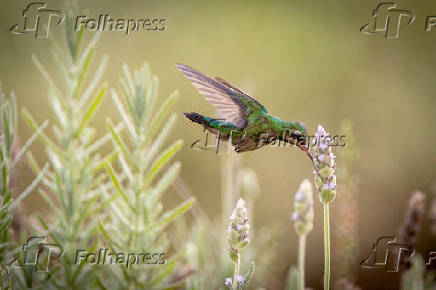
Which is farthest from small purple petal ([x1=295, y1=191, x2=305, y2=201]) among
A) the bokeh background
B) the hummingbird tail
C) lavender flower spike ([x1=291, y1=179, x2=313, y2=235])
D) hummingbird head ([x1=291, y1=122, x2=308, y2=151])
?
the bokeh background

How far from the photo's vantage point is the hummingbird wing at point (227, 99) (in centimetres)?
90

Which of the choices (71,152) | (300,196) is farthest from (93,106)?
(300,196)

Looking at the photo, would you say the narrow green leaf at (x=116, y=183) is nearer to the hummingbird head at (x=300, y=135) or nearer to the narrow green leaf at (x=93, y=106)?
the narrow green leaf at (x=93, y=106)

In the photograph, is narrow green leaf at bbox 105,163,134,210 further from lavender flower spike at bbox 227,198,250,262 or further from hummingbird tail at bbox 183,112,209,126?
hummingbird tail at bbox 183,112,209,126

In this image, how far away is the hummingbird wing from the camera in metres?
0.90

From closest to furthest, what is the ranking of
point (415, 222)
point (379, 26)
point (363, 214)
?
point (415, 222)
point (363, 214)
point (379, 26)

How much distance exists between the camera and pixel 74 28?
61 centimetres

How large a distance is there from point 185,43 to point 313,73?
0.77m

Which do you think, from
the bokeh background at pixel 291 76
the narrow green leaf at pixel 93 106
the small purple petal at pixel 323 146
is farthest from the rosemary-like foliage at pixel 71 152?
the bokeh background at pixel 291 76

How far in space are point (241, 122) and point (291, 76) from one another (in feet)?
6.84

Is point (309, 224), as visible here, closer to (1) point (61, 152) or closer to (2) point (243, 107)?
(2) point (243, 107)

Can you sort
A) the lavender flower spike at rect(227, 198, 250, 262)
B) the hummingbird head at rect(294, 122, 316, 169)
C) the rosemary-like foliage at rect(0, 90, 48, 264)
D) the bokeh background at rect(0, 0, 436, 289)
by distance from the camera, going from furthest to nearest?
the bokeh background at rect(0, 0, 436, 289) < the hummingbird head at rect(294, 122, 316, 169) < the lavender flower spike at rect(227, 198, 250, 262) < the rosemary-like foliage at rect(0, 90, 48, 264)

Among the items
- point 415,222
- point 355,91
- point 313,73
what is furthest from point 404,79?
point 415,222

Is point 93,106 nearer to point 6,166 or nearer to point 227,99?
point 6,166
